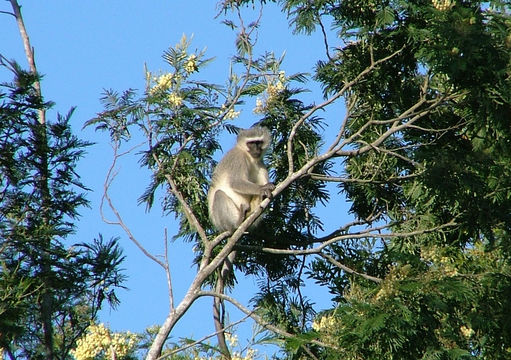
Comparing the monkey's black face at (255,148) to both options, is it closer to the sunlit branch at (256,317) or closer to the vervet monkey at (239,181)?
the vervet monkey at (239,181)

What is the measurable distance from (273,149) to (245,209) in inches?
32.7

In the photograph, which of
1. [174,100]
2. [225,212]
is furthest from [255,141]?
[174,100]

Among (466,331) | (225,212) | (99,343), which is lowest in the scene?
(466,331)

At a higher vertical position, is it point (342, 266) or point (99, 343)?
point (342, 266)

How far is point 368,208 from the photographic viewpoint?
34.0 ft

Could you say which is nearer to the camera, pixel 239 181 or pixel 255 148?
pixel 239 181

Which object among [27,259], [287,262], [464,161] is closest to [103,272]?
[27,259]

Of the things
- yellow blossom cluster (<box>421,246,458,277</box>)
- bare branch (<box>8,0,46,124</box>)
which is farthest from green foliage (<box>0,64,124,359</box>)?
yellow blossom cluster (<box>421,246,458,277</box>)

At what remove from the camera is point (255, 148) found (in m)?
11.3

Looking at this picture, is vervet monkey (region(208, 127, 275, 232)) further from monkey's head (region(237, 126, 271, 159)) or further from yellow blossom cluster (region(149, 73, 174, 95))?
yellow blossom cluster (region(149, 73, 174, 95))

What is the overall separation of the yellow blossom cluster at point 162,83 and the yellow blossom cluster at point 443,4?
9.53 feet

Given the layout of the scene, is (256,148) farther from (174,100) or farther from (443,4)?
(443,4)

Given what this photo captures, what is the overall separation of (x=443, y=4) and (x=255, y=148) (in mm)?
4088

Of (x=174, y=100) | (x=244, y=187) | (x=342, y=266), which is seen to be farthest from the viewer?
(x=244, y=187)
